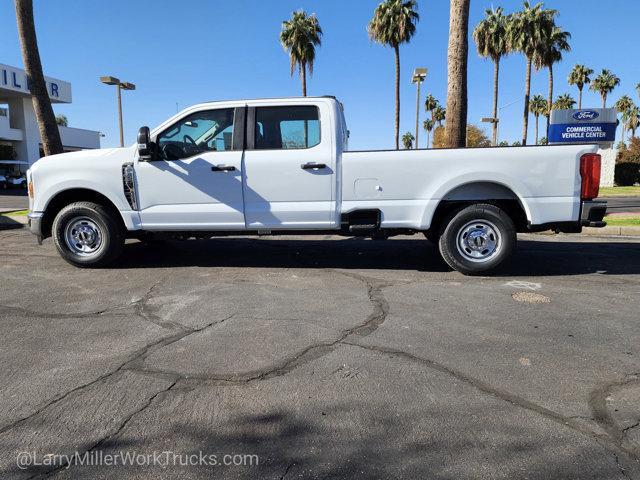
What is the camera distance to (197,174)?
5.88m

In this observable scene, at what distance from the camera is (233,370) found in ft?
10.6

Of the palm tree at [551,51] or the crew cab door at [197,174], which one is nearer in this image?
the crew cab door at [197,174]

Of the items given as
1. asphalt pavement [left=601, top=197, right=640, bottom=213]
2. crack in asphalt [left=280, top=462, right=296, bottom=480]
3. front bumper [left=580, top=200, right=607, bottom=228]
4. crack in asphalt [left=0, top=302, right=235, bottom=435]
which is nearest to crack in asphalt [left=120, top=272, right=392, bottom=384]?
crack in asphalt [left=0, top=302, right=235, bottom=435]

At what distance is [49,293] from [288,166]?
3121 mm

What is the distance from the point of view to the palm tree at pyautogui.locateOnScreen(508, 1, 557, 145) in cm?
3262

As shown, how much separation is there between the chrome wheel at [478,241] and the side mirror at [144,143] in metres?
3.98

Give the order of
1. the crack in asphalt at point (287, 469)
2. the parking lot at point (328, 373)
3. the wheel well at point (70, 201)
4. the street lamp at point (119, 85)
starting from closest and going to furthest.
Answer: the crack in asphalt at point (287, 469) < the parking lot at point (328, 373) < the wheel well at point (70, 201) < the street lamp at point (119, 85)

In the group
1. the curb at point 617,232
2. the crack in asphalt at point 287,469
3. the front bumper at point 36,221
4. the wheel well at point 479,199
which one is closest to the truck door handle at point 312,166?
the wheel well at point 479,199

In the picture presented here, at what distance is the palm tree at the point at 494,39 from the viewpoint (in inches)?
1379

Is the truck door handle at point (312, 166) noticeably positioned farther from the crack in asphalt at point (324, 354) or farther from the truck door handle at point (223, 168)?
the crack in asphalt at point (324, 354)

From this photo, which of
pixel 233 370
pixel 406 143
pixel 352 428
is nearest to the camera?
pixel 352 428

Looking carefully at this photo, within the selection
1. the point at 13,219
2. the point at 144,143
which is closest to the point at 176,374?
the point at 144,143

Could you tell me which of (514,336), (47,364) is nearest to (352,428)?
(514,336)

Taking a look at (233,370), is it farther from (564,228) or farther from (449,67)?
(449,67)
